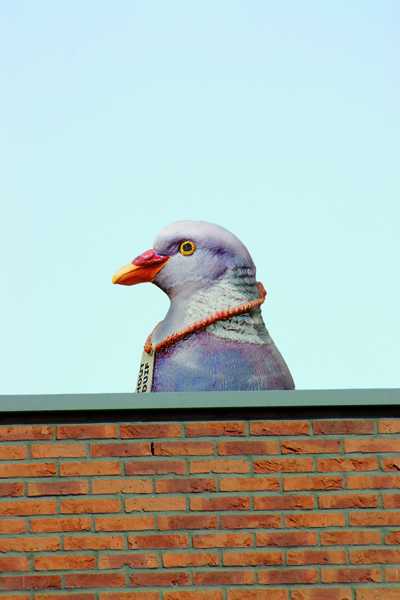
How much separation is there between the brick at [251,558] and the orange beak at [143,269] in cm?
325

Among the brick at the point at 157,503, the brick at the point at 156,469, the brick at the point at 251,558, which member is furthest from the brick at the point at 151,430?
the brick at the point at 251,558

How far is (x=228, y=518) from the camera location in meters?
A: 6.22

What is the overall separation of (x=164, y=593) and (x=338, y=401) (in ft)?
4.09

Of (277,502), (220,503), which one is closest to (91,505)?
(220,503)

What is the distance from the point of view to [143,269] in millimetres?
9156

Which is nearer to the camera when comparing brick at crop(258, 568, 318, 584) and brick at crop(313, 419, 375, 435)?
brick at crop(258, 568, 318, 584)

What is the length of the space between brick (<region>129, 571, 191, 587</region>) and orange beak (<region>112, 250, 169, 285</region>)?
329 centimetres

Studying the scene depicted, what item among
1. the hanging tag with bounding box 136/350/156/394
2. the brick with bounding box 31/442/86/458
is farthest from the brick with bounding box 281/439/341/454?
the hanging tag with bounding box 136/350/156/394

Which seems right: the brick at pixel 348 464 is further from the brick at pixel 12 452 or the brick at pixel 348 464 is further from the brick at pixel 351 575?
the brick at pixel 12 452

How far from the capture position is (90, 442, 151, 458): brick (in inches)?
246

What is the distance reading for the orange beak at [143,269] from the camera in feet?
29.9

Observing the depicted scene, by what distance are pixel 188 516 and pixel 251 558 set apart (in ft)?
1.20

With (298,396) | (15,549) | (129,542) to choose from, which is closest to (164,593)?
(129,542)

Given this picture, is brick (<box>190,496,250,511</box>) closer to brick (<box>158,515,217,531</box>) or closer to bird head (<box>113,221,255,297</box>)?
brick (<box>158,515,217,531</box>)
